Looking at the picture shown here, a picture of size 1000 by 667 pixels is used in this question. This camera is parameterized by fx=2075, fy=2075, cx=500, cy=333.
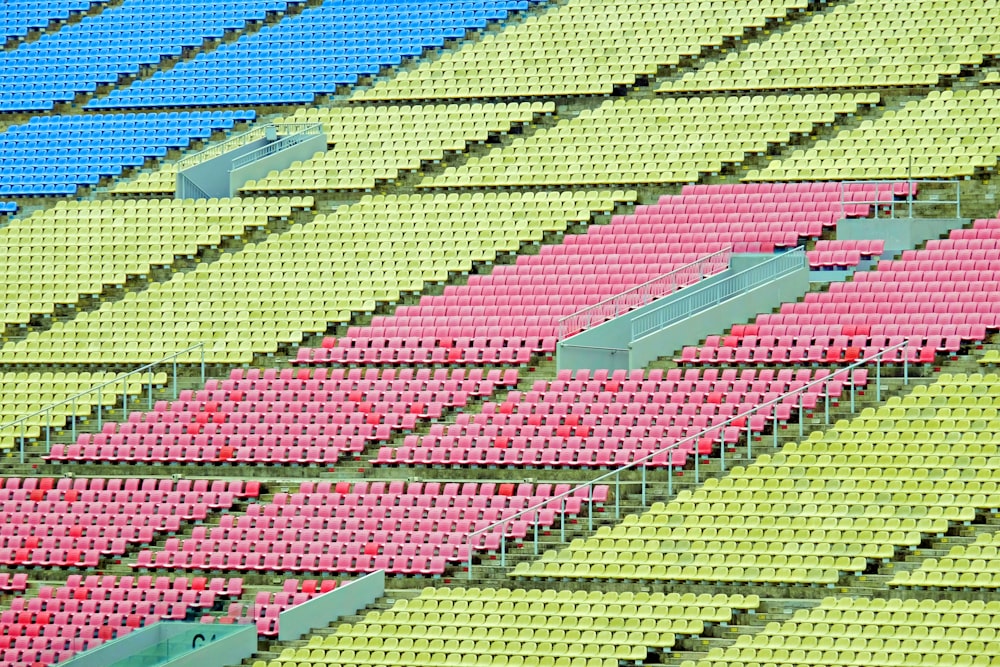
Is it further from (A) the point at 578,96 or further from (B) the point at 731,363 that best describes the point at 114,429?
(A) the point at 578,96

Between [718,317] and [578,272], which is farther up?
[578,272]

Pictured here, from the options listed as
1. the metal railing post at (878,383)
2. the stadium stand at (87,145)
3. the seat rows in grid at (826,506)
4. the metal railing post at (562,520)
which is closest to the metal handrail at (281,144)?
the stadium stand at (87,145)

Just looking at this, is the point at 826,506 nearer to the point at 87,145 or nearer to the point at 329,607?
the point at 329,607

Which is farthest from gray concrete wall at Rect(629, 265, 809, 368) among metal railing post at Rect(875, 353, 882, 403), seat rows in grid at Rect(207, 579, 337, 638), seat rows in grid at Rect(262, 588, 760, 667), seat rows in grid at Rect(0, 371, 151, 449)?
seat rows in grid at Rect(0, 371, 151, 449)

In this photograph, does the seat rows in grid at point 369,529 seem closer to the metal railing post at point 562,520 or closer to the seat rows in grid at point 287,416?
the metal railing post at point 562,520

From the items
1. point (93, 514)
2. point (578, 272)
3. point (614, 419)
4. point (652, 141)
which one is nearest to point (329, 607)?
point (93, 514)

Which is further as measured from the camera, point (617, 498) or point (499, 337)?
point (499, 337)
